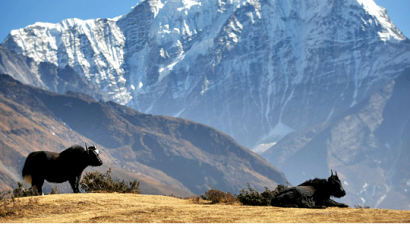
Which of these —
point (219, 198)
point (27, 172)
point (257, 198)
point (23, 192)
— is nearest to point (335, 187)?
point (257, 198)

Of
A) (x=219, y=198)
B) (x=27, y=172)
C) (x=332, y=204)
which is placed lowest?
(x=332, y=204)

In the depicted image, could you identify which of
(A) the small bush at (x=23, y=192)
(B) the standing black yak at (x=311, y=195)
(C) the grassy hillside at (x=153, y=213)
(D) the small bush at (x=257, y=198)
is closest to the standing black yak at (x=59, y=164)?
(A) the small bush at (x=23, y=192)

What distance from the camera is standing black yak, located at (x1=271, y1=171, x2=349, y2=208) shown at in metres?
23.8

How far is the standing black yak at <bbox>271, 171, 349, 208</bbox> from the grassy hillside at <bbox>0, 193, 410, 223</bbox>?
1468 millimetres

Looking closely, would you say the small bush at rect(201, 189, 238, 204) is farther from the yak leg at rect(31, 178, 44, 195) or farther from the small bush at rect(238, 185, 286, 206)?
the yak leg at rect(31, 178, 44, 195)

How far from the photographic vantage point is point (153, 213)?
825 inches

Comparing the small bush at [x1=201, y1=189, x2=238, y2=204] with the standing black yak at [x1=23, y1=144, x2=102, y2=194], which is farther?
the standing black yak at [x1=23, y1=144, x2=102, y2=194]

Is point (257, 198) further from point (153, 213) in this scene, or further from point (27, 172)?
point (27, 172)

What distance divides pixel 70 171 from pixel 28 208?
6298 mm

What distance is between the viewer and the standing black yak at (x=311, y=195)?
23.8 metres

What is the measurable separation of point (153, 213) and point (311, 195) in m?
6.71

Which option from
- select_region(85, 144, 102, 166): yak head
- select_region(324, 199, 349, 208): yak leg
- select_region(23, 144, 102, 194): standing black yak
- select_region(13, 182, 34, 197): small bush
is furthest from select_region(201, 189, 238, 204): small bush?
select_region(13, 182, 34, 197): small bush

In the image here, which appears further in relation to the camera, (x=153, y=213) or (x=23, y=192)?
(x=23, y=192)
